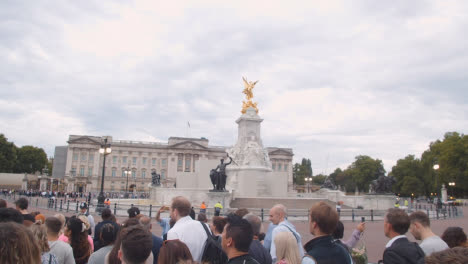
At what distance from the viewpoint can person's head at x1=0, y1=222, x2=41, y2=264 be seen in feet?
7.80

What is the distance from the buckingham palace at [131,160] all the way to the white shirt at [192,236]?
95793 millimetres

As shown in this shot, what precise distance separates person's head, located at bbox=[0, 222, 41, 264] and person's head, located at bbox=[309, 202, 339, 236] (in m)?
2.73

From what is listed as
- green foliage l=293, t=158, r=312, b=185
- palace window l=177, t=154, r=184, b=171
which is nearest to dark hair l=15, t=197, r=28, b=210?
palace window l=177, t=154, r=184, b=171

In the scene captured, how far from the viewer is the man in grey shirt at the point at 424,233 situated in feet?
15.7

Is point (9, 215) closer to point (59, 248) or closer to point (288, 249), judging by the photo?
point (59, 248)

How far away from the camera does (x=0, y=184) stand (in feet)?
247

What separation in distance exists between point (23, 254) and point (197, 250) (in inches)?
113

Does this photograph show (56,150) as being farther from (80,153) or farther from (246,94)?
(246,94)

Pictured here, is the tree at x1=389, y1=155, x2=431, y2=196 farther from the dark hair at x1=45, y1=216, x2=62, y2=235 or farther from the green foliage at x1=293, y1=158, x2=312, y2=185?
the dark hair at x1=45, y1=216, x2=62, y2=235

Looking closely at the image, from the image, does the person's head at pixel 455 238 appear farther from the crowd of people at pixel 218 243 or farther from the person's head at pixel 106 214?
the person's head at pixel 106 214

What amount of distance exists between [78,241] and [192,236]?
1798mm

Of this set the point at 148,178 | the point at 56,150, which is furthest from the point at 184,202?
the point at 56,150

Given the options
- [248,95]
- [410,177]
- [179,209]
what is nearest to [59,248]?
[179,209]

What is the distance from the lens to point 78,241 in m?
5.40
